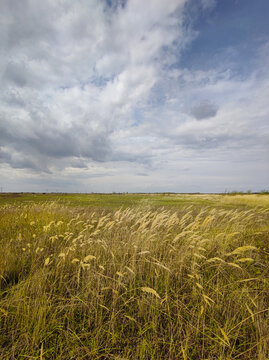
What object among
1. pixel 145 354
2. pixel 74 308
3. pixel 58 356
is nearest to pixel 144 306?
pixel 145 354

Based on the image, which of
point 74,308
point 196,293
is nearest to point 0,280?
point 74,308

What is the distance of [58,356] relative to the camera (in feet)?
6.49

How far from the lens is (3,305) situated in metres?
2.59

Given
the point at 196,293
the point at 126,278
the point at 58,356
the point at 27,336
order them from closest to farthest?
1. the point at 58,356
2. the point at 27,336
3. the point at 196,293
4. the point at 126,278

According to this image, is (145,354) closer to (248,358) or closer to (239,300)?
(248,358)

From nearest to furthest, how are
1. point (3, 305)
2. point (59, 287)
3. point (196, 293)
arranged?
point (3, 305), point (196, 293), point (59, 287)

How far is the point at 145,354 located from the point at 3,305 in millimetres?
2161

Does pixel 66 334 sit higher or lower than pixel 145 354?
higher

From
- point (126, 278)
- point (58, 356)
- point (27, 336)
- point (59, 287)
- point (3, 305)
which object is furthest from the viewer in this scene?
point (126, 278)

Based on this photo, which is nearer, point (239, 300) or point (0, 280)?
point (239, 300)

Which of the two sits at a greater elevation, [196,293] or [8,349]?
[196,293]

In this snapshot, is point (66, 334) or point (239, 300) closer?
point (66, 334)

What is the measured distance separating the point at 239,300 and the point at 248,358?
0.71 metres

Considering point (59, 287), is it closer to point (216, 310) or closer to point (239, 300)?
point (216, 310)
